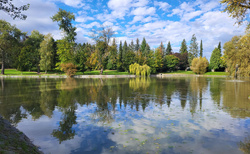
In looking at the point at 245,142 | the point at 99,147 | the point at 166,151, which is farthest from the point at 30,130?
the point at 245,142

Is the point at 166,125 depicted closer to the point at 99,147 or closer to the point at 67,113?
the point at 99,147

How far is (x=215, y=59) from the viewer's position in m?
73.6

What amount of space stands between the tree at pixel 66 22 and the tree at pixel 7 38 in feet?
49.0

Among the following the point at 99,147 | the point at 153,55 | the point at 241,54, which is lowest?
the point at 99,147

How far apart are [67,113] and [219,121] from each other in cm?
857

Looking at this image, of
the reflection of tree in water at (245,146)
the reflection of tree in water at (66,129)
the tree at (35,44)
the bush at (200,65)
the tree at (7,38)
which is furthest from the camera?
the bush at (200,65)

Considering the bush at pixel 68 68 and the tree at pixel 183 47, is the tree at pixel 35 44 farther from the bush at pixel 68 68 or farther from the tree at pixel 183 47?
the tree at pixel 183 47

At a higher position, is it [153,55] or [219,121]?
[153,55]

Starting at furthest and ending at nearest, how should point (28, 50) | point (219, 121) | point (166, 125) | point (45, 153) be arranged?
point (28, 50), point (219, 121), point (166, 125), point (45, 153)

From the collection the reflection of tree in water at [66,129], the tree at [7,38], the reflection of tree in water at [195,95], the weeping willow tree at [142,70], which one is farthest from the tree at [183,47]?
the reflection of tree in water at [66,129]

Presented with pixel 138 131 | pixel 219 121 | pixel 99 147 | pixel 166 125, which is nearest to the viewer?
pixel 99 147

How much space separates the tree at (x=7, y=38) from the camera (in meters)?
51.2

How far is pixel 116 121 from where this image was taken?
8336mm

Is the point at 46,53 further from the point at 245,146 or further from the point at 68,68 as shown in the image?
the point at 245,146
